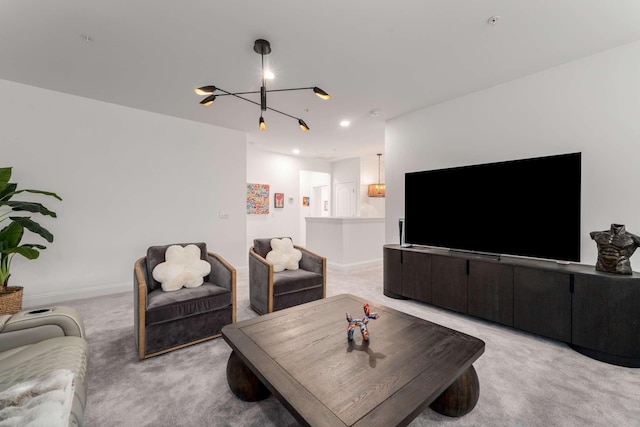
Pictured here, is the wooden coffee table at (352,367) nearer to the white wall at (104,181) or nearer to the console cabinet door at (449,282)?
the console cabinet door at (449,282)

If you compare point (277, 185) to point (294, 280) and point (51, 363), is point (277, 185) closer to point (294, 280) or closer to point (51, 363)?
point (294, 280)

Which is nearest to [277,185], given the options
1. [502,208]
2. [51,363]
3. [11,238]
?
[11,238]

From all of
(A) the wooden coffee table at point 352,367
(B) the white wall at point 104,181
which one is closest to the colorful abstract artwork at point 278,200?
(B) the white wall at point 104,181

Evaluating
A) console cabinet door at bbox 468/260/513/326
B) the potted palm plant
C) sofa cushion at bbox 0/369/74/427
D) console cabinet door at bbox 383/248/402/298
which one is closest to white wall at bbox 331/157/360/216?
console cabinet door at bbox 383/248/402/298

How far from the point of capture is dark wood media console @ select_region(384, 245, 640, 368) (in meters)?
2.06

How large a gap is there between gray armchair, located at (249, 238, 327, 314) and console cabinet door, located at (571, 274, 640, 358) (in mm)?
2389

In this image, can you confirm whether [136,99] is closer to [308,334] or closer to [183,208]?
[183,208]

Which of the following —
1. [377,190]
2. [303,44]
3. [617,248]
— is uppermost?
[303,44]

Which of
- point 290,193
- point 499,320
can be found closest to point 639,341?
point 499,320

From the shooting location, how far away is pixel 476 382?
156 centimetres

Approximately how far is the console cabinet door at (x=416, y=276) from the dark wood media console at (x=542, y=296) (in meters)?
0.01

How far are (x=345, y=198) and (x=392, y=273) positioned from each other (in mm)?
4185

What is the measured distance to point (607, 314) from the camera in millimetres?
2102

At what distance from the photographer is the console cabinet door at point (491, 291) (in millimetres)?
2619
